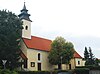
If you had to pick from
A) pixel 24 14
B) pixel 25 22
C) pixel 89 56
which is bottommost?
pixel 89 56

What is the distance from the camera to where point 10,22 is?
168 feet

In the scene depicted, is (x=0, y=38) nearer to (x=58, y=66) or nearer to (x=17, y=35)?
(x=17, y=35)

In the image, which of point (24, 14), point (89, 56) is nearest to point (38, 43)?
point (24, 14)

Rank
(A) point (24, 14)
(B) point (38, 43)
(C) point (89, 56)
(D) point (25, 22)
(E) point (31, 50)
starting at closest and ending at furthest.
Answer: (E) point (31, 50) < (A) point (24, 14) < (D) point (25, 22) < (B) point (38, 43) < (C) point (89, 56)

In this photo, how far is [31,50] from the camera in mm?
60031

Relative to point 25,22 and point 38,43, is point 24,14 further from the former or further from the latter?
point 38,43

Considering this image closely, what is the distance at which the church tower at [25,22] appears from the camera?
6159 centimetres

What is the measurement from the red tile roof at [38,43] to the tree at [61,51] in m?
3.76

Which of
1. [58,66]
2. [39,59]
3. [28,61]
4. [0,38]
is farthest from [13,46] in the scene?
[58,66]

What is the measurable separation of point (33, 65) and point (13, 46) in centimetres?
1235

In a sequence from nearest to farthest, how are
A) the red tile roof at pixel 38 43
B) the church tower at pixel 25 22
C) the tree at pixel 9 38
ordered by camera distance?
the tree at pixel 9 38 → the red tile roof at pixel 38 43 → the church tower at pixel 25 22

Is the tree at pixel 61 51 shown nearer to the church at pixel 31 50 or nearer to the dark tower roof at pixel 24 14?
the church at pixel 31 50

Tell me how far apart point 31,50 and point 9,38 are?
11.8 m

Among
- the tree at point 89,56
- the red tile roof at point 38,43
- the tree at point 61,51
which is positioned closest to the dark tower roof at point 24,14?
the red tile roof at point 38,43
